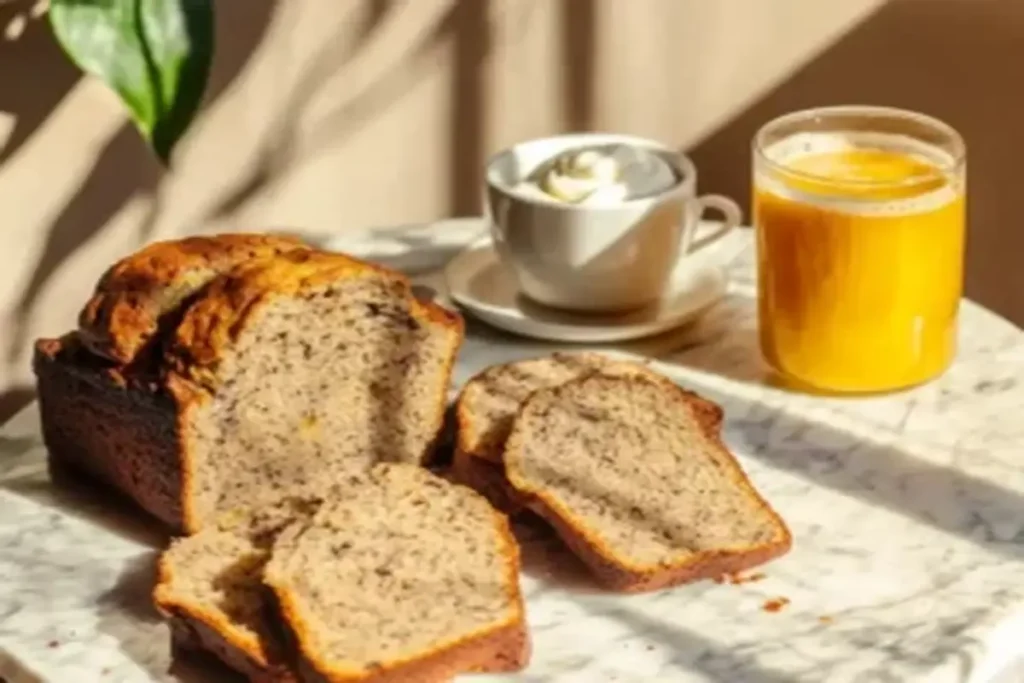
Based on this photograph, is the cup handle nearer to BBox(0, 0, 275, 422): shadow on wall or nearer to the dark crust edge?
BBox(0, 0, 275, 422): shadow on wall

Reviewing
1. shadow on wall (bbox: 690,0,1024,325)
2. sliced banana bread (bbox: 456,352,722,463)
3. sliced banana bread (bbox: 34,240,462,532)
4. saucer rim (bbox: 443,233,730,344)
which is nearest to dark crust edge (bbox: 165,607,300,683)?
sliced banana bread (bbox: 34,240,462,532)

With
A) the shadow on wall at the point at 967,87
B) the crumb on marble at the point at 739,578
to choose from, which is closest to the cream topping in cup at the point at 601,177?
the crumb on marble at the point at 739,578

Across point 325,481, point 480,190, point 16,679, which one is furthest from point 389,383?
point 480,190

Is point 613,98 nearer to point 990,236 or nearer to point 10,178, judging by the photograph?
point 990,236

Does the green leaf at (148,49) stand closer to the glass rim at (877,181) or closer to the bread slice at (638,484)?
the bread slice at (638,484)

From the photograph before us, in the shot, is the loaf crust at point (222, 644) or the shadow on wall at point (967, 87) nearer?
the loaf crust at point (222, 644)

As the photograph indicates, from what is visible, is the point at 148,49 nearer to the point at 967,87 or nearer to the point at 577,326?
the point at 577,326
